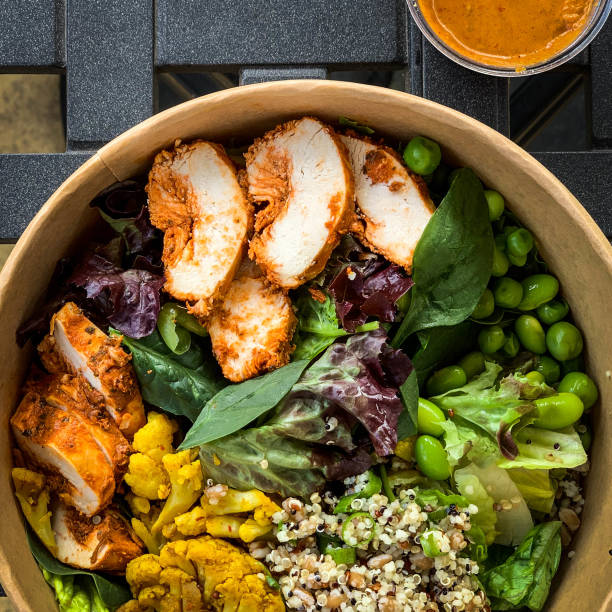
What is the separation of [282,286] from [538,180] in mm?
654

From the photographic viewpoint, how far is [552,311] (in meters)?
1.86

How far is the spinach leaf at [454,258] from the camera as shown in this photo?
5.85ft

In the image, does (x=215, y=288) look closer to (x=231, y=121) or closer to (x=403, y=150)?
(x=231, y=121)

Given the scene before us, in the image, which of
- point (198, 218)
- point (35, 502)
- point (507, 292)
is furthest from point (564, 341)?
point (35, 502)

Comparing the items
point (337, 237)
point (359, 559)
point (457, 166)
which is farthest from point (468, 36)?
point (359, 559)

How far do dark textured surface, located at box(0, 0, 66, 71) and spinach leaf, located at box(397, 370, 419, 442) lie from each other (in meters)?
1.30

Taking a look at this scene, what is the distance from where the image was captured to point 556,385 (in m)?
1.91

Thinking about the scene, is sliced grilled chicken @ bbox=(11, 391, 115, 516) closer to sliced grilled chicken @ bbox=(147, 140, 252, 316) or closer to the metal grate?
sliced grilled chicken @ bbox=(147, 140, 252, 316)

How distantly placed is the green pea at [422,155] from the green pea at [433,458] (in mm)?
650

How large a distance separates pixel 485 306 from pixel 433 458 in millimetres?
400

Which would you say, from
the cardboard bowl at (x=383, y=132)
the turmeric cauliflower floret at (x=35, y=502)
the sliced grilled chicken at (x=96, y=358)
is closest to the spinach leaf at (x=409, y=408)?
the cardboard bowl at (x=383, y=132)

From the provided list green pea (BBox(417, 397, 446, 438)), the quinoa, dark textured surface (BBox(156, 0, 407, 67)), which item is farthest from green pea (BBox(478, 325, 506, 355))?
dark textured surface (BBox(156, 0, 407, 67))

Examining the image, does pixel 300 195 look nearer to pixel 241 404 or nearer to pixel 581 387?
pixel 241 404

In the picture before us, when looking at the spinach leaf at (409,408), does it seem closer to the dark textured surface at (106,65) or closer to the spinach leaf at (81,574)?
the spinach leaf at (81,574)
